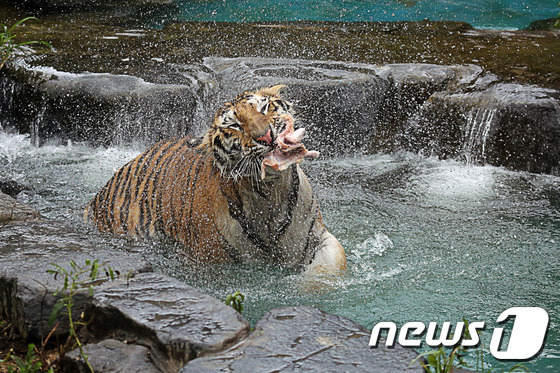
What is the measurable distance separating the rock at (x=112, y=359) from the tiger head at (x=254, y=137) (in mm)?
1063

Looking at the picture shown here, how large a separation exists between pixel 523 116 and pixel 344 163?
155cm

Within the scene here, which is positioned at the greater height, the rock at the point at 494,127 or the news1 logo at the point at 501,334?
the rock at the point at 494,127

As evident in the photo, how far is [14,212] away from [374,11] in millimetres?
9864

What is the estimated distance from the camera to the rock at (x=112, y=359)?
87.2 inches

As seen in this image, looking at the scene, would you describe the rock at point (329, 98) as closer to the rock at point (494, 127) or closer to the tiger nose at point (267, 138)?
the rock at point (494, 127)

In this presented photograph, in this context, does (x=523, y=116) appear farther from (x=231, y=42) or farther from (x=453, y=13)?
(x=453, y=13)

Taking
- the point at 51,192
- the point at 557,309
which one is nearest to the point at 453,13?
the point at 51,192

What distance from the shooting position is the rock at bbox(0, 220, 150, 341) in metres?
2.61

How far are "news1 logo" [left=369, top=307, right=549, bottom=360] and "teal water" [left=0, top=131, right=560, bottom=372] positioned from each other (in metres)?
0.07

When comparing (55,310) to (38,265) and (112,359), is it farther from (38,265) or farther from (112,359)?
(38,265)

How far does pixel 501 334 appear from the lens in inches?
116

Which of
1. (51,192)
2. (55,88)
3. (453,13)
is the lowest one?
(51,192)

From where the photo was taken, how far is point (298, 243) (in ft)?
11.5

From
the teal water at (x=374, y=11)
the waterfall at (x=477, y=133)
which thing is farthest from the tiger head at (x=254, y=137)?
the teal water at (x=374, y=11)
